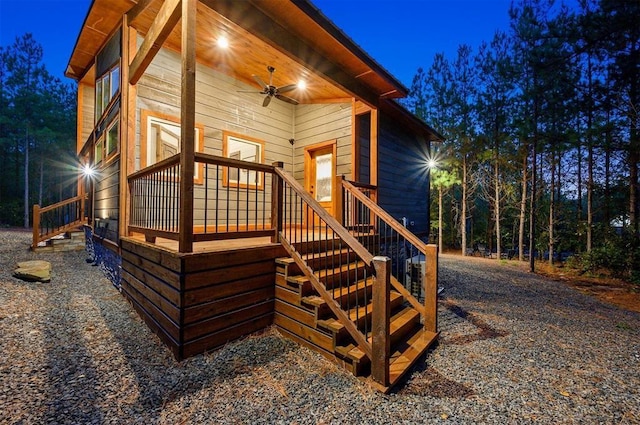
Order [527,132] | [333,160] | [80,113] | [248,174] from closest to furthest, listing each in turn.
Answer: [248,174], [333,160], [80,113], [527,132]

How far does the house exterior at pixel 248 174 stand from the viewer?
284cm

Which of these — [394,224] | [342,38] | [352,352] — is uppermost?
[342,38]

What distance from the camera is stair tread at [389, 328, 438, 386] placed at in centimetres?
259

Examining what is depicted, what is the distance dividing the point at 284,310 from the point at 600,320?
17.1 feet

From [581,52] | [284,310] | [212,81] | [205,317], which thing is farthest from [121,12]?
[581,52]

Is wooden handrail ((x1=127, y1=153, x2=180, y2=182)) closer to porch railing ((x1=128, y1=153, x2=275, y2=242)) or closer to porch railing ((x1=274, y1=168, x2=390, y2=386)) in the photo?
porch railing ((x1=128, y1=153, x2=275, y2=242))

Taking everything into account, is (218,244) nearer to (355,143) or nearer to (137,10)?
(355,143)

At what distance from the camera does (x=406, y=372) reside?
8.73 feet


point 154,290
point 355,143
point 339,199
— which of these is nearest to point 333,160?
point 355,143

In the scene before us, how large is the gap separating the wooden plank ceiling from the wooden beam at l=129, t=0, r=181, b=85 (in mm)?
386

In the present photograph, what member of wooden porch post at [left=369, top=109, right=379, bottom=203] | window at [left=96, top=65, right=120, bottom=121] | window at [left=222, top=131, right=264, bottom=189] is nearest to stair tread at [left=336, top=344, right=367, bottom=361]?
wooden porch post at [left=369, top=109, right=379, bottom=203]

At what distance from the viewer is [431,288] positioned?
11.3 feet

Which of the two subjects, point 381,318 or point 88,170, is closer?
point 381,318

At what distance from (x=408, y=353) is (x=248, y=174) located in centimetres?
295
